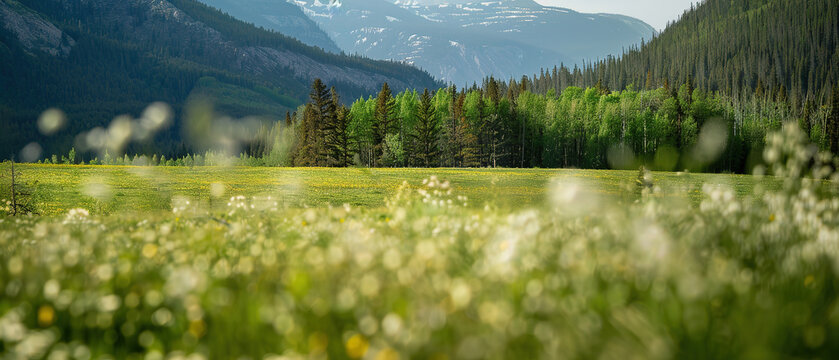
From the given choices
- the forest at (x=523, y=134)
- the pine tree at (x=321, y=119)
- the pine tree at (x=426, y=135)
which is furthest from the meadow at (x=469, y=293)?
the pine tree at (x=426, y=135)

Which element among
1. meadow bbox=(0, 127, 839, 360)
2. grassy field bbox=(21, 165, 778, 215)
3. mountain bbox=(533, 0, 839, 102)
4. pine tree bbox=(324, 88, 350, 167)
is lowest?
grassy field bbox=(21, 165, 778, 215)

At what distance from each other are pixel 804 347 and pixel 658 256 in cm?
98

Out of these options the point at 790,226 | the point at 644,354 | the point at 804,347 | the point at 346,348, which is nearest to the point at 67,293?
the point at 346,348

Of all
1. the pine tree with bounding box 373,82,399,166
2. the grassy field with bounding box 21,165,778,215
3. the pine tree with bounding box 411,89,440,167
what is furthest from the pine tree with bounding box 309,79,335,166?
→ the grassy field with bounding box 21,165,778,215

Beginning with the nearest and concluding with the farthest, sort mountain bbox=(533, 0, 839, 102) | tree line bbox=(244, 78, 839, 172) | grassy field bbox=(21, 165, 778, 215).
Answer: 1. grassy field bbox=(21, 165, 778, 215)
2. tree line bbox=(244, 78, 839, 172)
3. mountain bbox=(533, 0, 839, 102)

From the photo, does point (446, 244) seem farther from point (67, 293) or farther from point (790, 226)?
point (790, 226)

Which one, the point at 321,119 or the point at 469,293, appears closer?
the point at 469,293

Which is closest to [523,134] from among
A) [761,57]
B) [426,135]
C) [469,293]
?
[426,135]

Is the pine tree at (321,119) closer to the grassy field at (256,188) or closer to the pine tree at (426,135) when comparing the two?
the pine tree at (426,135)

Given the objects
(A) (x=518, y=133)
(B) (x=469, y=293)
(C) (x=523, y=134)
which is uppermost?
(A) (x=518, y=133)

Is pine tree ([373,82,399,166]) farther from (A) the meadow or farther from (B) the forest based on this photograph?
(A) the meadow

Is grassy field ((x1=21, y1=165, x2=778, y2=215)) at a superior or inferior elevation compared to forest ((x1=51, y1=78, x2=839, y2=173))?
inferior

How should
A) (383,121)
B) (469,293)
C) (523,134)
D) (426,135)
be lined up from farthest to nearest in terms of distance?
1. (523,134)
2. (383,121)
3. (426,135)
4. (469,293)

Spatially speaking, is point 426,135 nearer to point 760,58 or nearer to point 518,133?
point 518,133
